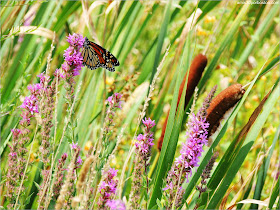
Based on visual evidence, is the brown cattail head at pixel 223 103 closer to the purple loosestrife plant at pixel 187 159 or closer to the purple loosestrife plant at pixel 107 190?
the purple loosestrife plant at pixel 187 159

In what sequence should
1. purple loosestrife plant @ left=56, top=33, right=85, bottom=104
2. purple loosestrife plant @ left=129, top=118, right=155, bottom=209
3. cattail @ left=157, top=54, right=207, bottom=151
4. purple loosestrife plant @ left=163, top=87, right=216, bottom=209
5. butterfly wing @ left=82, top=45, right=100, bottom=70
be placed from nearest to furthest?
purple loosestrife plant @ left=163, top=87, right=216, bottom=209, purple loosestrife plant @ left=129, top=118, right=155, bottom=209, purple loosestrife plant @ left=56, top=33, right=85, bottom=104, cattail @ left=157, top=54, right=207, bottom=151, butterfly wing @ left=82, top=45, right=100, bottom=70

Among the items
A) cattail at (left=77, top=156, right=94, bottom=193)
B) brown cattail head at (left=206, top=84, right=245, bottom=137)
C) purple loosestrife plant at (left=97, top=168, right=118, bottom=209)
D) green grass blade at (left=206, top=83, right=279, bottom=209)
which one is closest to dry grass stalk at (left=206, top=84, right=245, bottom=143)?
brown cattail head at (left=206, top=84, right=245, bottom=137)

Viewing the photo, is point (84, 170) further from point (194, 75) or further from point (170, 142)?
point (194, 75)

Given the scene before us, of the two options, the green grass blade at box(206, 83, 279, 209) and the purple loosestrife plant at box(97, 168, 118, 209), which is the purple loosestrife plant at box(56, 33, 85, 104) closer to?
the purple loosestrife plant at box(97, 168, 118, 209)

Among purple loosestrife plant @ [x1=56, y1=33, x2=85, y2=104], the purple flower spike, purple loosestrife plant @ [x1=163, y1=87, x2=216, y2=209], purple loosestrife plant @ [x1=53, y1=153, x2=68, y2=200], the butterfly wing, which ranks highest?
the butterfly wing

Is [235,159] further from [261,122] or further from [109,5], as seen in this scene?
[109,5]

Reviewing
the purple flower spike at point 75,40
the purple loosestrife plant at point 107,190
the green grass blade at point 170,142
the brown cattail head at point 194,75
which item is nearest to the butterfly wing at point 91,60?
the purple flower spike at point 75,40

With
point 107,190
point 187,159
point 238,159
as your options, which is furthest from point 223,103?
point 107,190

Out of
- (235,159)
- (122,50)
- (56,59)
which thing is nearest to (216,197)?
(235,159)
